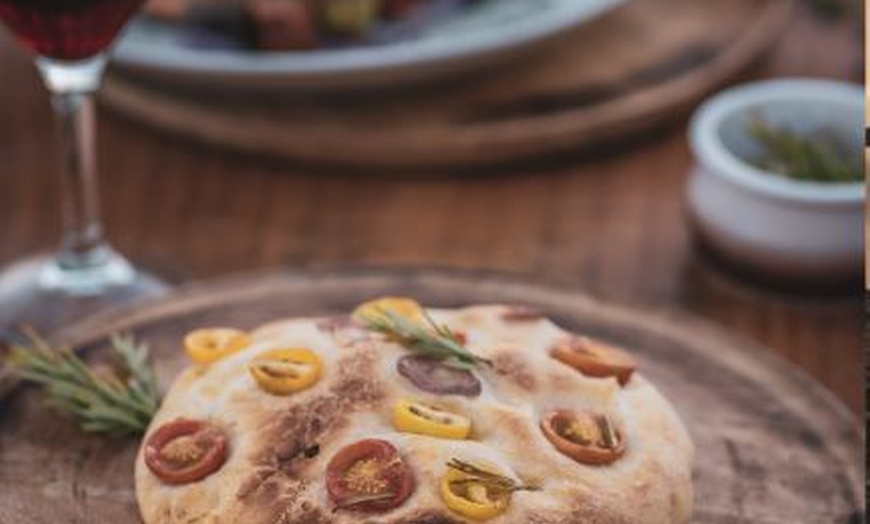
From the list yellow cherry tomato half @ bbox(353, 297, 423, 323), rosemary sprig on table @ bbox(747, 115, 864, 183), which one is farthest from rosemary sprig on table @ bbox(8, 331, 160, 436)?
rosemary sprig on table @ bbox(747, 115, 864, 183)

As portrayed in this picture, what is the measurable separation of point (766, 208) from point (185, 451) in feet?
3.82

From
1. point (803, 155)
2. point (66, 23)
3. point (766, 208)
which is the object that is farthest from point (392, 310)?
point (803, 155)

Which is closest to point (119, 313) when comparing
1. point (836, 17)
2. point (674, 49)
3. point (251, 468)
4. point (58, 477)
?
point (58, 477)

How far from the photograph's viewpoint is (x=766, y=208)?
264 centimetres

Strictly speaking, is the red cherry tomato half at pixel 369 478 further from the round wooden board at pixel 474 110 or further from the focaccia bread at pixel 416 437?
the round wooden board at pixel 474 110

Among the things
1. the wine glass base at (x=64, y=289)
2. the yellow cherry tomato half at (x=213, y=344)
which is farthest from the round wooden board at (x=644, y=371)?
the wine glass base at (x=64, y=289)

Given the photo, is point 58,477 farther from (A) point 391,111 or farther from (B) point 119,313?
(A) point 391,111

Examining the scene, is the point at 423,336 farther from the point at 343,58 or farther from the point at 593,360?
the point at 343,58

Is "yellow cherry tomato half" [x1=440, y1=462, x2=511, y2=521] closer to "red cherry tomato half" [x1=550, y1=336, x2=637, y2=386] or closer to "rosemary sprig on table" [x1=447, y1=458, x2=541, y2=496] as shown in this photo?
"rosemary sprig on table" [x1=447, y1=458, x2=541, y2=496]

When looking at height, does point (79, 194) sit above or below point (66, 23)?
below

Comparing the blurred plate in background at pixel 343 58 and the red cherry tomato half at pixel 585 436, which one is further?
the blurred plate in background at pixel 343 58

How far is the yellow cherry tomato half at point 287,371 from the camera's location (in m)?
1.84

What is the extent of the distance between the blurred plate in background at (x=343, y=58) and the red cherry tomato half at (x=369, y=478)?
121 cm

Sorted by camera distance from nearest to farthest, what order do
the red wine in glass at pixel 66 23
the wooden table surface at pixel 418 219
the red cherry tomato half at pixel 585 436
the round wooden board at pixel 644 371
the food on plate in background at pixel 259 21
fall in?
the red cherry tomato half at pixel 585 436, the round wooden board at pixel 644 371, the red wine in glass at pixel 66 23, the wooden table surface at pixel 418 219, the food on plate in background at pixel 259 21
